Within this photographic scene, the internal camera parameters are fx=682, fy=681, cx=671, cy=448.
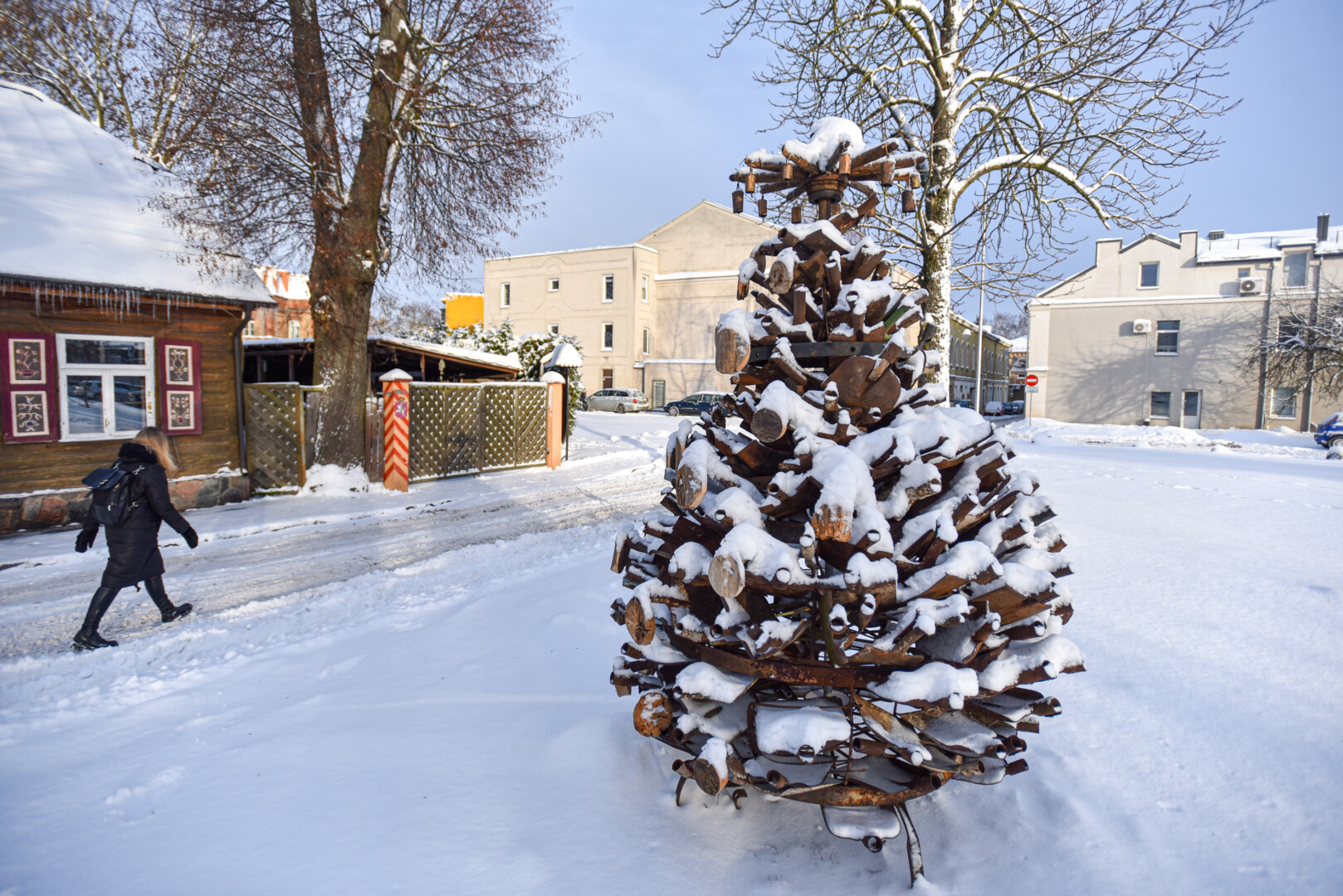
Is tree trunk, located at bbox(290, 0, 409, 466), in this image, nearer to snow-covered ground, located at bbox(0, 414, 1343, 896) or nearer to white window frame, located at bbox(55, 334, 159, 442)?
white window frame, located at bbox(55, 334, 159, 442)

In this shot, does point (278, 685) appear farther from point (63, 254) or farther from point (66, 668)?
point (63, 254)

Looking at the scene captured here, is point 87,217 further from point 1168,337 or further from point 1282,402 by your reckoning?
point 1282,402

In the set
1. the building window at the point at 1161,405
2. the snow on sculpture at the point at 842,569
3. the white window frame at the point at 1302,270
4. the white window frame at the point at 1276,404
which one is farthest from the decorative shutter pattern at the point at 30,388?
the white window frame at the point at 1302,270

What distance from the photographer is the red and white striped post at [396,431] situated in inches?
503

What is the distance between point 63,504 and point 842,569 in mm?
11727

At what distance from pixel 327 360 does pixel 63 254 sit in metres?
3.84

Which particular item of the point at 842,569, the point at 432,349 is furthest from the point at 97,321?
the point at 842,569

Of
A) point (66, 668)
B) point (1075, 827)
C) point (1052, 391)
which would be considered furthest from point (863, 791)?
point (1052, 391)

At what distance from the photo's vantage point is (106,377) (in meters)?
10.4

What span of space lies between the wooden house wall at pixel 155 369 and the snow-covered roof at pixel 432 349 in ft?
11.9

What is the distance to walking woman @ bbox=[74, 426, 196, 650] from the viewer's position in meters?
5.37

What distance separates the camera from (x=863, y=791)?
2336 mm

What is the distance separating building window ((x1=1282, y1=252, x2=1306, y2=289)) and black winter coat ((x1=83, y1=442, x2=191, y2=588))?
43952 millimetres

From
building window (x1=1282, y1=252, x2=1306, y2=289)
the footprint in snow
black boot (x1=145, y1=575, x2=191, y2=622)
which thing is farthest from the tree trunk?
building window (x1=1282, y1=252, x2=1306, y2=289)
